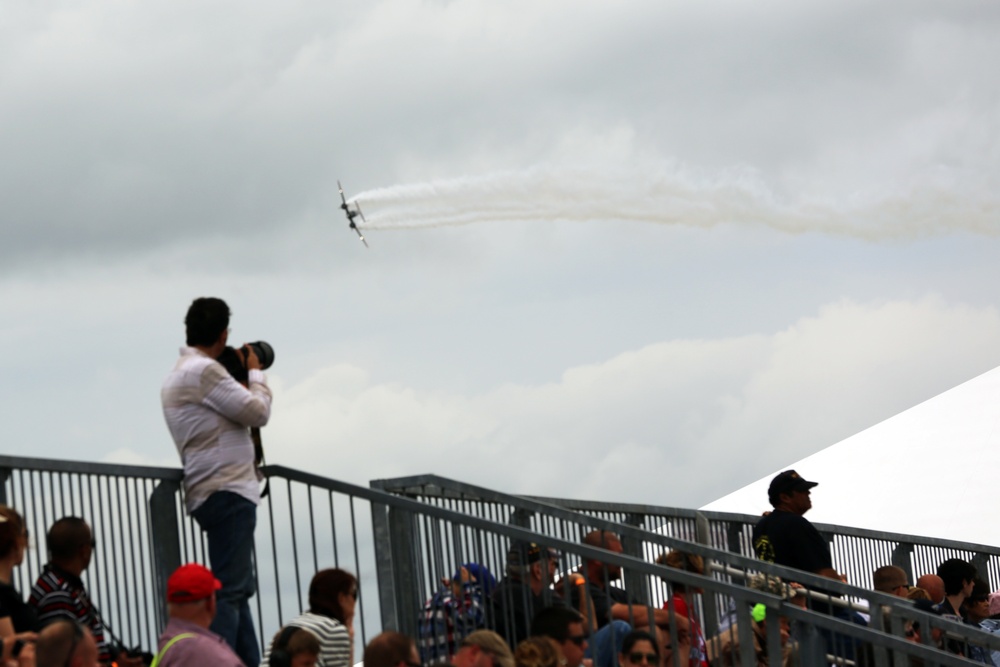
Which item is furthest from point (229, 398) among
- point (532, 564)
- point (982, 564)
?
point (982, 564)

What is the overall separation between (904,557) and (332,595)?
10.0m

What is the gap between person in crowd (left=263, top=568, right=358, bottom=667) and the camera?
27.0 ft

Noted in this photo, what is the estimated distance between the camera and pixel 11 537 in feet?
24.0

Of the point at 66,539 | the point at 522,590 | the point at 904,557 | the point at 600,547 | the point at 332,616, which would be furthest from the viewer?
the point at 904,557

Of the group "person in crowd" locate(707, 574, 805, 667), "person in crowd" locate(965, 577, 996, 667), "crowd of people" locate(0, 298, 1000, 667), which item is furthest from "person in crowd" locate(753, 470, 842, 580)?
"person in crowd" locate(965, 577, 996, 667)

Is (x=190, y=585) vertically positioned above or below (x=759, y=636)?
above

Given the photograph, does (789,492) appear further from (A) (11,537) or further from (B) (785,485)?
(A) (11,537)

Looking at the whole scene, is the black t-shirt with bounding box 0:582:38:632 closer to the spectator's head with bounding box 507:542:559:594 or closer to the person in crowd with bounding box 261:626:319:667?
the person in crowd with bounding box 261:626:319:667

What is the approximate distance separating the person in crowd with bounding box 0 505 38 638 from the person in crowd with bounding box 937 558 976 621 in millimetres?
8814

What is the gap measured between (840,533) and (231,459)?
8.69m

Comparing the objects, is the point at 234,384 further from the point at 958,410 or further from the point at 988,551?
the point at 958,410

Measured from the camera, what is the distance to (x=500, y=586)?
369 inches

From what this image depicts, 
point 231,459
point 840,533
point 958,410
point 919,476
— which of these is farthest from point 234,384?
point 958,410

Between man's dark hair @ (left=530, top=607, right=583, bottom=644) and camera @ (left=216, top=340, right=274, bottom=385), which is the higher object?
camera @ (left=216, top=340, right=274, bottom=385)
